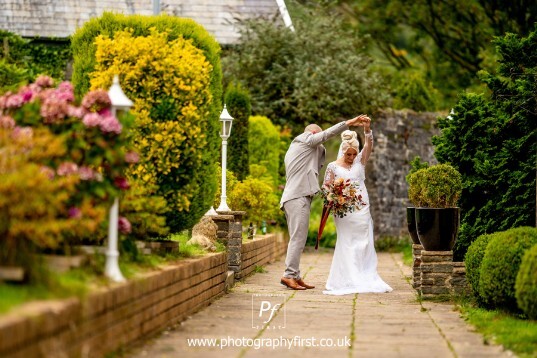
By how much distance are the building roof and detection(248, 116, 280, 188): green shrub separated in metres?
3.95

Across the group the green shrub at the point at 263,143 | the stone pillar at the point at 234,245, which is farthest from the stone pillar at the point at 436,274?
the green shrub at the point at 263,143

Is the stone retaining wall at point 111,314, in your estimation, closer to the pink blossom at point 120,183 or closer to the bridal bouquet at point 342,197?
the pink blossom at point 120,183

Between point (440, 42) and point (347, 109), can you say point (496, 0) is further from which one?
point (347, 109)

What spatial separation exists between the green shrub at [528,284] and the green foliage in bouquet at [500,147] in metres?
3.25

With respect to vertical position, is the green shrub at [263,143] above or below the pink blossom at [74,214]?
above

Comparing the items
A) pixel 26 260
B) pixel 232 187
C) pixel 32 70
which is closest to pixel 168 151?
pixel 26 260

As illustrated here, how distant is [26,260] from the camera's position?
6.61 metres

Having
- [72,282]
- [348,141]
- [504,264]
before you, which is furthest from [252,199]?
[72,282]

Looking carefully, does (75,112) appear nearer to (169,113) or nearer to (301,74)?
(169,113)

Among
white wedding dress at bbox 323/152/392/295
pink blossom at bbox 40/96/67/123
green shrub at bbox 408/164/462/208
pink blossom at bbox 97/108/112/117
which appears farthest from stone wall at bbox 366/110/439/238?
pink blossom at bbox 40/96/67/123

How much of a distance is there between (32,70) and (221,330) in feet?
46.6

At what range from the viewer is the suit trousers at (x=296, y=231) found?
12.9 meters

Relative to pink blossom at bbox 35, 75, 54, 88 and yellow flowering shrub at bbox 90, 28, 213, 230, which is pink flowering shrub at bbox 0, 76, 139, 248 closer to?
pink blossom at bbox 35, 75, 54, 88

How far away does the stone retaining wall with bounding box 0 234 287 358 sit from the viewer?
18.0ft
